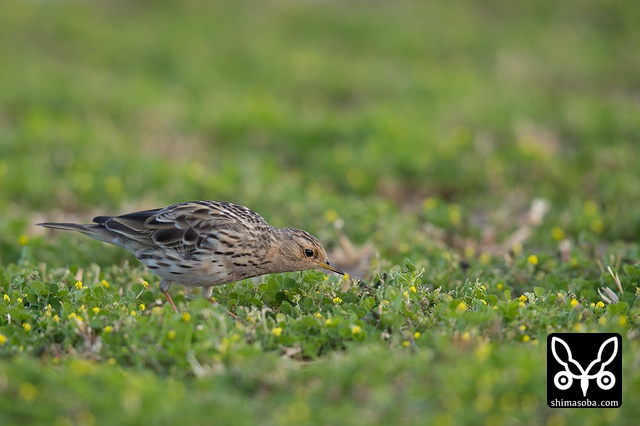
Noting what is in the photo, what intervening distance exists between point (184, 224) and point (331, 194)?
3.93 metres

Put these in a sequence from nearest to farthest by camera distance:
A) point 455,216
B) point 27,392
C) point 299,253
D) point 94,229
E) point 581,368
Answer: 1. point 27,392
2. point 581,368
3. point 299,253
4. point 94,229
5. point 455,216

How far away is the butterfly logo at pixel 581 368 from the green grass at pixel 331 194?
163 millimetres

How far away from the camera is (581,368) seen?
6.34m

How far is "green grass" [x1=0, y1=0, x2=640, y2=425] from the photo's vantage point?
18.2 feet

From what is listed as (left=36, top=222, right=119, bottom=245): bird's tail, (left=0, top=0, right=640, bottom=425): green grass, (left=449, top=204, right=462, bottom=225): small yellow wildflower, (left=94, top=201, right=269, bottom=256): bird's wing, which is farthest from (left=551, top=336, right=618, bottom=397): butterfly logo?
(left=449, top=204, right=462, bottom=225): small yellow wildflower

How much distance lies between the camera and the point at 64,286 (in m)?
7.82

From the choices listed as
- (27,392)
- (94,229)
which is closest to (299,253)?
(94,229)

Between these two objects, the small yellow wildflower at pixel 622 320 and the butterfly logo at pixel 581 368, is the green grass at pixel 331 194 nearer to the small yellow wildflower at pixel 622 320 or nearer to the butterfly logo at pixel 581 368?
the small yellow wildflower at pixel 622 320

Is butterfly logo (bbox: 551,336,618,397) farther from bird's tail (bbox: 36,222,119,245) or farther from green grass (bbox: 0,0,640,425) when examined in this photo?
bird's tail (bbox: 36,222,119,245)

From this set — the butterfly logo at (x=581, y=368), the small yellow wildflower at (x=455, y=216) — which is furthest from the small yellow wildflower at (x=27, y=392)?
the small yellow wildflower at (x=455, y=216)

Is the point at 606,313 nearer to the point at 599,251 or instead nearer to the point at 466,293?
the point at 466,293

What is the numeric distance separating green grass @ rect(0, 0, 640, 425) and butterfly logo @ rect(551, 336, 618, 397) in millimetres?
163

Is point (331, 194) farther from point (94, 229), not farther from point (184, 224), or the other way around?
point (94, 229)

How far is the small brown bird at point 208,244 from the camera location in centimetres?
785
